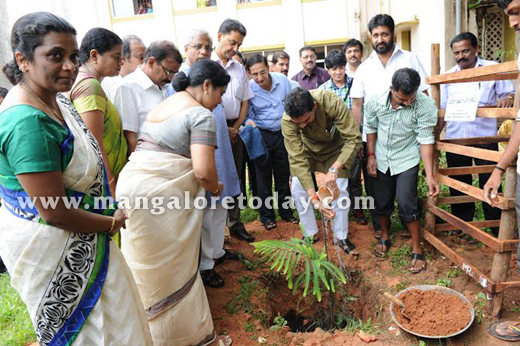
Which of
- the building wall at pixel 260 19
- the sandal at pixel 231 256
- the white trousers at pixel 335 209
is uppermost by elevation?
the building wall at pixel 260 19

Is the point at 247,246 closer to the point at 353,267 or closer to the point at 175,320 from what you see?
the point at 353,267

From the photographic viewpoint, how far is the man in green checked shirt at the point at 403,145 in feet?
10.9

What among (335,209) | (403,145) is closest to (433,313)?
(335,209)

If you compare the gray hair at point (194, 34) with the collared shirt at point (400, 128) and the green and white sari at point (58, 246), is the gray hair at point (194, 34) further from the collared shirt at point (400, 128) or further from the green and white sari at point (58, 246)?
the green and white sari at point (58, 246)

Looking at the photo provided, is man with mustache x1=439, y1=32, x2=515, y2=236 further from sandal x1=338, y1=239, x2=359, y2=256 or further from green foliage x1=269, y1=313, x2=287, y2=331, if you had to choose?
green foliage x1=269, y1=313, x2=287, y2=331

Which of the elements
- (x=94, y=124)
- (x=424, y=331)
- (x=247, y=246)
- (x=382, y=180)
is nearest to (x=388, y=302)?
(x=424, y=331)

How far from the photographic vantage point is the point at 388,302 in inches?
128

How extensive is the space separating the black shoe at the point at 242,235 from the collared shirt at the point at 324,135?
99 cm

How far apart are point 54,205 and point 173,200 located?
3.16 ft

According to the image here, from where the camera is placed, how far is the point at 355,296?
3596 mm

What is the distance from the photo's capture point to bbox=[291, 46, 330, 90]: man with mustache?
214 inches

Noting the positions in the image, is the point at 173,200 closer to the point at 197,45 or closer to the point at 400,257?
the point at 197,45

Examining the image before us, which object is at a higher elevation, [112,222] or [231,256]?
[112,222]

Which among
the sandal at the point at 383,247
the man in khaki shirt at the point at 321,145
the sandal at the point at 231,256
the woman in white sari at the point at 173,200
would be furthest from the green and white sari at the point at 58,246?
the sandal at the point at 383,247
